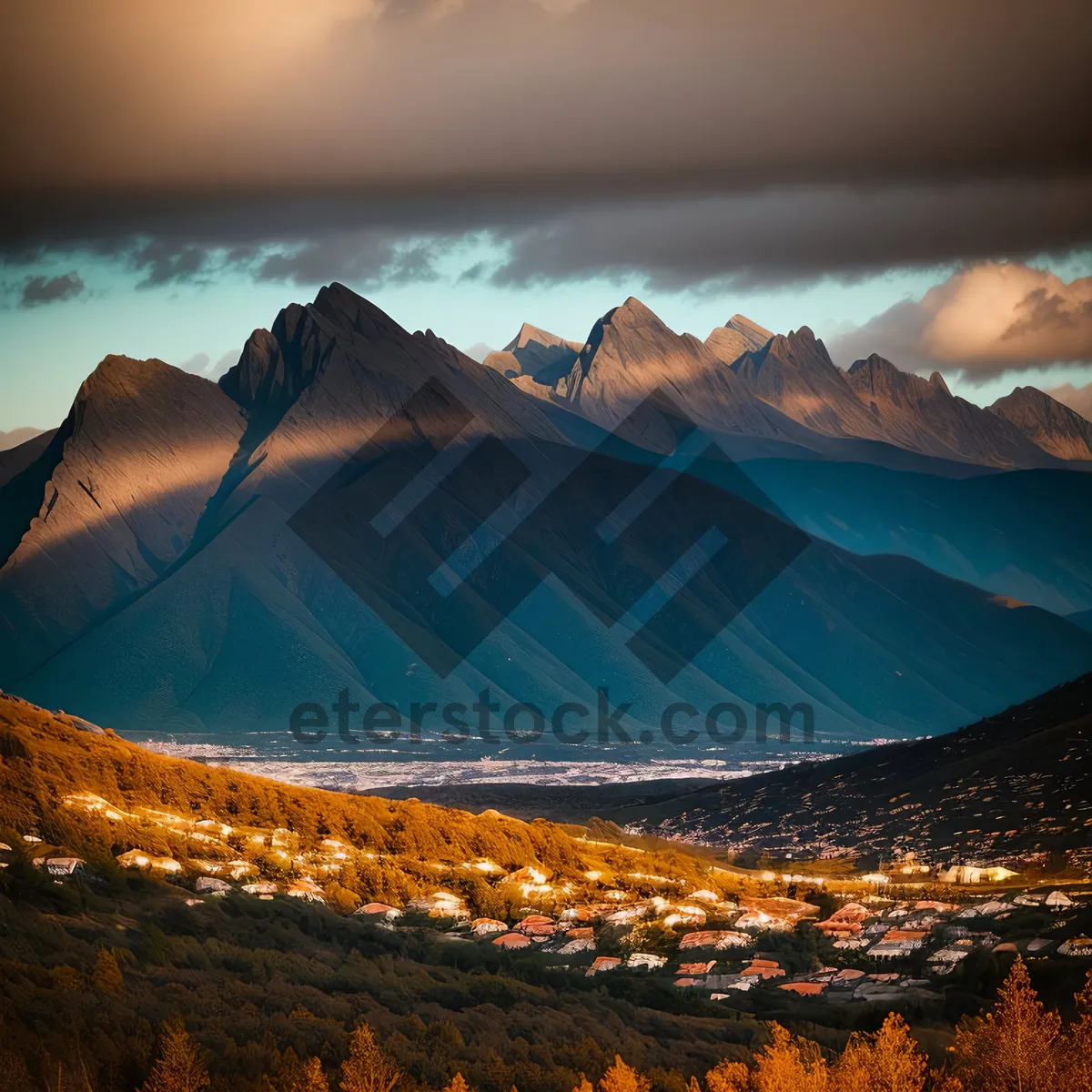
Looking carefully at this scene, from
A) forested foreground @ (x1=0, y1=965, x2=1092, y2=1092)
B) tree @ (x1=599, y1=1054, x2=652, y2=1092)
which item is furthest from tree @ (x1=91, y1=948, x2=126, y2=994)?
tree @ (x1=599, y1=1054, x2=652, y2=1092)

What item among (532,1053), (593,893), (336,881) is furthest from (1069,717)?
(532,1053)

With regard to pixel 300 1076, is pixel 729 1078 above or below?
below

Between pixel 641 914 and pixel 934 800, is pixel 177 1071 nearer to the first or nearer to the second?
pixel 641 914

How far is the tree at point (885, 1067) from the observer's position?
4247 cm

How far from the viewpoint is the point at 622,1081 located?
4156cm

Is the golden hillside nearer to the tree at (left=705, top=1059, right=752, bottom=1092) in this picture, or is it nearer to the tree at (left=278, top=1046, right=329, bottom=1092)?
the tree at (left=278, top=1046, right=329, bottom=1092)

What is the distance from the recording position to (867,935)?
65.4m

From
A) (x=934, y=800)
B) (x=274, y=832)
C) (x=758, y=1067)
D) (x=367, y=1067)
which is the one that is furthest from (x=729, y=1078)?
(x=934, y=800)

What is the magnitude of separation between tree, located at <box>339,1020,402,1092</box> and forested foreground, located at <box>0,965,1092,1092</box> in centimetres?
3

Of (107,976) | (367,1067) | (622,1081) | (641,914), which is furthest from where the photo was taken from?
(641,914)

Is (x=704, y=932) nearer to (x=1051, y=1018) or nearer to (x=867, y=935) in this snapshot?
(x=867, y=935)

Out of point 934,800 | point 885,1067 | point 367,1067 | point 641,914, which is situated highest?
point 934,800

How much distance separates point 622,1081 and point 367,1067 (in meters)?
6.93

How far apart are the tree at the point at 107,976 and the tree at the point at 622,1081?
47.8 ft
